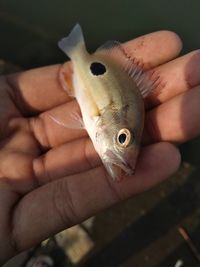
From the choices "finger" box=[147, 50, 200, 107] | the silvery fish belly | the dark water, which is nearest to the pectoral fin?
the silvery fish belly

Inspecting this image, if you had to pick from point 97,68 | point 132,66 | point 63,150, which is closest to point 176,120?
point 132,66

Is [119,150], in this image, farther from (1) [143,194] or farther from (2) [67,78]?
(1) [143,194]

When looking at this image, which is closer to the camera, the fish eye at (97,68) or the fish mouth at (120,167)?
the fish mouth at (120,167)

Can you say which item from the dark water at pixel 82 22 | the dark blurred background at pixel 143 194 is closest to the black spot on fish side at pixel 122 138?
the dark blurred background at pixel 143 194

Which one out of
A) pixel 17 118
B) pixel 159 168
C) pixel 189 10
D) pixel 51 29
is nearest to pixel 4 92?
pixel 17 118

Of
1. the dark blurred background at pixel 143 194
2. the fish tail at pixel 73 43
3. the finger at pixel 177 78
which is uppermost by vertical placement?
the fish tail at pixel 73 43

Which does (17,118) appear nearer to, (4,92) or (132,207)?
(4,92)

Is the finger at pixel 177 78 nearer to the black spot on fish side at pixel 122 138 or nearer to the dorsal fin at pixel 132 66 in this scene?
the dorsal fin at pixel 132 66
